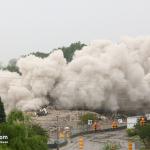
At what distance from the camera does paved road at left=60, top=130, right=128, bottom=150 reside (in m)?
41.0

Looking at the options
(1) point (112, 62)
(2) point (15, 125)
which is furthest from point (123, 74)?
(2) point (15, 125)

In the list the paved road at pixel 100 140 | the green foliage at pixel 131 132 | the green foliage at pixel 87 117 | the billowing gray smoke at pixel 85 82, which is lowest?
the paved road at pixel 100 140

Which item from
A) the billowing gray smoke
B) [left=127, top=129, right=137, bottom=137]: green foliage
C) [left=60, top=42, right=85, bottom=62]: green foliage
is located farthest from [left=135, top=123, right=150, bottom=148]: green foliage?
[left=60, top=42, right=85, bottom=62]: green foliage

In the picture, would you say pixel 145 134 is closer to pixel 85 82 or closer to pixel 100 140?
pixel 100 140

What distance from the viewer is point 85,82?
58094mm

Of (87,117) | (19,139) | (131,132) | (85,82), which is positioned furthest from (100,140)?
(19,139)

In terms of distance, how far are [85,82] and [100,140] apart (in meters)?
13.8

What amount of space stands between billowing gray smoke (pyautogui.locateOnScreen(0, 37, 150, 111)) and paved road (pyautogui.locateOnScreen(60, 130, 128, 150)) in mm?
8635

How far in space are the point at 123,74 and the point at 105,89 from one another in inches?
96.6

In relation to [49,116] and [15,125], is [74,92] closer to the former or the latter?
[49,116]

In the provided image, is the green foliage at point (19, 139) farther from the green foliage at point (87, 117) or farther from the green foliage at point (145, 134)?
the green foliage at point (87, 117)

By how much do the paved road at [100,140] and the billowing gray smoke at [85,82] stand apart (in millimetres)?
8635

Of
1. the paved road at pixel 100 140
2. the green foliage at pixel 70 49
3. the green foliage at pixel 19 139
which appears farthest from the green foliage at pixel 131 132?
the green foliage at pixel 70 49

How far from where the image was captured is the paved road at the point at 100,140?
135 feet
